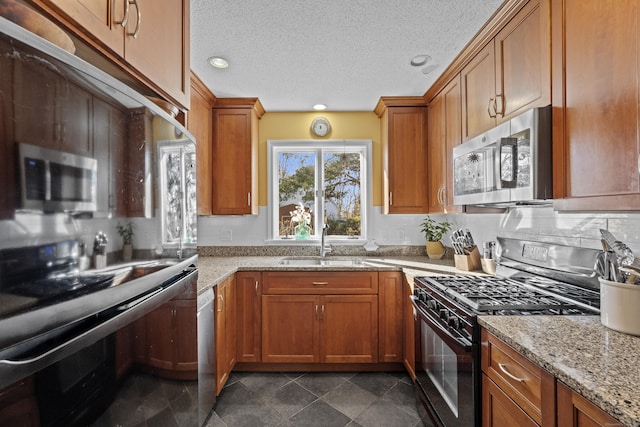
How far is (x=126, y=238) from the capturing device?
26.7 inches

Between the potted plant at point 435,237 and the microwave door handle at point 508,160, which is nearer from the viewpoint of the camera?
the microwave door handle at point 508,160

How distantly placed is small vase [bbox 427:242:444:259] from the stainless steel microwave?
9.33 ft

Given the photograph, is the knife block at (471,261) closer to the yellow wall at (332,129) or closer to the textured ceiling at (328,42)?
the yellow wall at (332,129)

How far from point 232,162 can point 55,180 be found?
8.22 ft

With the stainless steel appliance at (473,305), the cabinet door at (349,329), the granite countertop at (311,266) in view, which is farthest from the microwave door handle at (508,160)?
the cabinet door at (349,329)

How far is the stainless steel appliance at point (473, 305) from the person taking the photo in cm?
135

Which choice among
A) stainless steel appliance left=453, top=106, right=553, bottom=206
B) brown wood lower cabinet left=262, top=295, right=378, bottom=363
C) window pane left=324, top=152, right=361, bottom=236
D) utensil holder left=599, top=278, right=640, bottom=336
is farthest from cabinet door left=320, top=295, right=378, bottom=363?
utensil holder left=599, top=278, right=640, bottom=336

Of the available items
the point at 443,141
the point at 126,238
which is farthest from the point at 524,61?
the point at 126,238

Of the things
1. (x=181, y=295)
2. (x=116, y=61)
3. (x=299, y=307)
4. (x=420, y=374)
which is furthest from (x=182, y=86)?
(x=420, y=374)

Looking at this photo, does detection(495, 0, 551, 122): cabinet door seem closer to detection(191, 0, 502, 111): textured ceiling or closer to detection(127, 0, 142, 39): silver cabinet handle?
detection(191, 0, 502, 111): textured ceiling

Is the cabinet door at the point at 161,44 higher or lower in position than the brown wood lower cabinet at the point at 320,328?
higher

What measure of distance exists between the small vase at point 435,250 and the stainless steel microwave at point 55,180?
2845mm

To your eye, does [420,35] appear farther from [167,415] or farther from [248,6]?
[167,415]

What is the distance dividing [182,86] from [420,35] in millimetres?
1437
